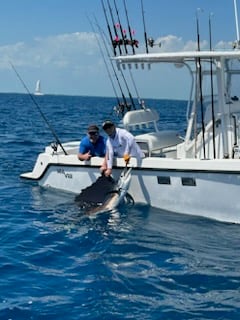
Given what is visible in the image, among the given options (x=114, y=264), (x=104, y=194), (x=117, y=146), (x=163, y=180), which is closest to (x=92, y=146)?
(x=117, y=146)

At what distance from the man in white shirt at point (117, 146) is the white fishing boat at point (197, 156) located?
0.59 feet

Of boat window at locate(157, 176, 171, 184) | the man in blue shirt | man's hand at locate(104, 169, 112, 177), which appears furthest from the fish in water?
the man in blue shirt

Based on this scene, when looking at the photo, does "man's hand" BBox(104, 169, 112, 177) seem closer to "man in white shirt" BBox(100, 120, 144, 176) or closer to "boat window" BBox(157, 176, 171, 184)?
"man in white shirt" BBox(100, 120, 144, 176)

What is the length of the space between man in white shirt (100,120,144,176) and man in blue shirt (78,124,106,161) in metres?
0.61

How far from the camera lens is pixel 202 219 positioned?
947 centimetres

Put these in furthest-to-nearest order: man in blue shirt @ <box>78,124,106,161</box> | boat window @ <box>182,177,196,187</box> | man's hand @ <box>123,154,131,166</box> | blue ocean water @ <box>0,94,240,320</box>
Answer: man in blue shirt @ <box>78,124,106,161</box> < man's hand @ <box>123,154,131,166</box> < boat window @ <box>182,177,196,187</box> < blue ocean water @ <box>0,94,240,320</box>

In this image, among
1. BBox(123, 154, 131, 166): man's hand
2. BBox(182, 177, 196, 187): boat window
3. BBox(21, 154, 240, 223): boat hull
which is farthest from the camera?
BBox(123, 154, 131, 166): man's hand

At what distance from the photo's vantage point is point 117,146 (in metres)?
10.4

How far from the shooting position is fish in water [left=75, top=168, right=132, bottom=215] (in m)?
9.92

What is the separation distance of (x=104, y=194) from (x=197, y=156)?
1.76 m

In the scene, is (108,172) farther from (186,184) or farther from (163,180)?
(186,184)

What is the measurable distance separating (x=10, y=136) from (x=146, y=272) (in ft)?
59.5

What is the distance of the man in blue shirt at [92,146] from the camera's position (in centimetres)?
1095

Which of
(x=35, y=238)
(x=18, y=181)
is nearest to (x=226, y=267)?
(x=35, y=238)
